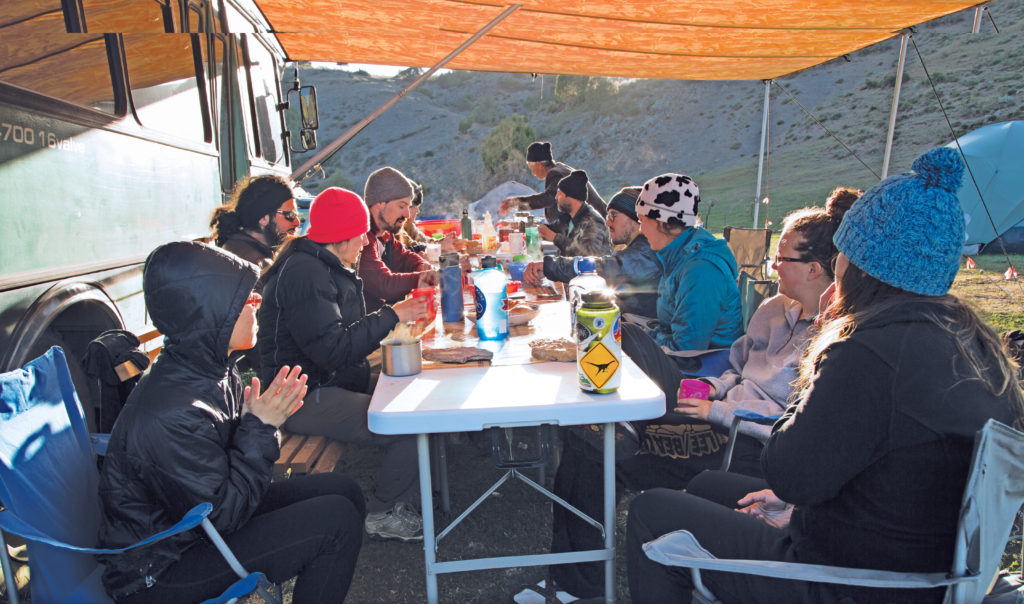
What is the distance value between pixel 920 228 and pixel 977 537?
614mm

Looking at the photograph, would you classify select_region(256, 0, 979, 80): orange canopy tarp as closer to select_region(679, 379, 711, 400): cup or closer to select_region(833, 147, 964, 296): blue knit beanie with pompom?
select_region(679, 379, 711, 400): cup

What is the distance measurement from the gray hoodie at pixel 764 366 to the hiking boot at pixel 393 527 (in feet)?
4.75

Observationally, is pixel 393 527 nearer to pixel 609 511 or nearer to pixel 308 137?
pixel 609 511

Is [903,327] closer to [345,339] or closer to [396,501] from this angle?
[345,339]

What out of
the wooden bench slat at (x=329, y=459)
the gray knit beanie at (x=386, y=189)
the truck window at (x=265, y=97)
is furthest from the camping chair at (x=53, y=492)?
the truck window at (x=265, y=97)

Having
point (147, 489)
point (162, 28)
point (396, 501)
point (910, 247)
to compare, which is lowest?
point (396, 501)

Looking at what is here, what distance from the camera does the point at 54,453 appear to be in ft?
5.45

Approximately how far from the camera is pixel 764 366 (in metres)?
2.42

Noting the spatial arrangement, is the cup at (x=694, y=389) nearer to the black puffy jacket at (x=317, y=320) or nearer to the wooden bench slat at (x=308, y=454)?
the black puffy jacket at (x=317, y=320)

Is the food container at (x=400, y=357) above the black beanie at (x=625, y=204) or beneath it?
beneath

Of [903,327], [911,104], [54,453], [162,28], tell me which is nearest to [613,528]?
[903,327]

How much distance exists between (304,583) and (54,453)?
775 millimetres

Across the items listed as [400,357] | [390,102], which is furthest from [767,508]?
[390,102]

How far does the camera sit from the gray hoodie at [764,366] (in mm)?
2182
